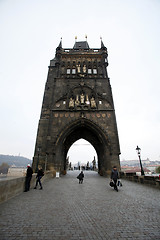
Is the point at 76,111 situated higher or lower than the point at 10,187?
higher

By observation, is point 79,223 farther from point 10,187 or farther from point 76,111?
point 76,111

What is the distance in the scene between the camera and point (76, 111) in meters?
15.6

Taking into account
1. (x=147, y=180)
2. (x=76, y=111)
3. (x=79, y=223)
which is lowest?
(x=79, y=223)

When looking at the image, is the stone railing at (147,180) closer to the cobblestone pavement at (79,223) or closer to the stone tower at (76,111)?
the stone tower at (76,111)

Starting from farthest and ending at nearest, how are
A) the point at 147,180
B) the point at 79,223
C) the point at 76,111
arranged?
the point at 76,111
the point at 147,180
the point at 79,223

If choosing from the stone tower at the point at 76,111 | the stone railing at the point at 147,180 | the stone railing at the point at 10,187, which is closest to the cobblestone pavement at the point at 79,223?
the stone railing at the point at 10,187

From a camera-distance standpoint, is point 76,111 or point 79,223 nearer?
point 79,223

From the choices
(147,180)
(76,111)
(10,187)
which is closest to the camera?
(10,187)

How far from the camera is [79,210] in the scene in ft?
11.4

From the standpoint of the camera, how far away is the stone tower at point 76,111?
13922mm

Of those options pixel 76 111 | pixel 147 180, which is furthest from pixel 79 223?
pixel 76 111

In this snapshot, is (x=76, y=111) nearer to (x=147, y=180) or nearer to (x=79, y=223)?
(x=147, y=180)

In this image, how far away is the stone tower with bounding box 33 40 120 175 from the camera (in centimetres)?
1392

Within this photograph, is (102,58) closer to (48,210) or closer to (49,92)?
(49,92)
